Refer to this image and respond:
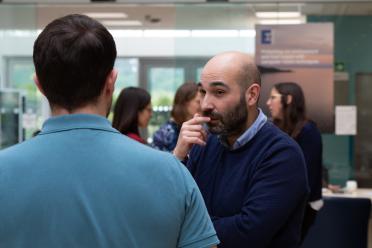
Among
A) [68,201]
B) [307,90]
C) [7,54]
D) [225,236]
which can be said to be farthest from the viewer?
[7,54]

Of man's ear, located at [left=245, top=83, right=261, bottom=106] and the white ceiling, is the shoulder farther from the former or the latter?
the white ceiling

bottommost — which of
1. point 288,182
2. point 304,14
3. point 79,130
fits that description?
point 288,182

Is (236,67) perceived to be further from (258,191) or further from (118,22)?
(118,22)

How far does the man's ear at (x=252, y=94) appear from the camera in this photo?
2.26 meters

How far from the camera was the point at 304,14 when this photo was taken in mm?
6844

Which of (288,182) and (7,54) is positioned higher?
(7,54)

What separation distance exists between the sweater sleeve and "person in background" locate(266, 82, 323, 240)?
210cm

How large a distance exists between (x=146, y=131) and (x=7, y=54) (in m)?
2.08

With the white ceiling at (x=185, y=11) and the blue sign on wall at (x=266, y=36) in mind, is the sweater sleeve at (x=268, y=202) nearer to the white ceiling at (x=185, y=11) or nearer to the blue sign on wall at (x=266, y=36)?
the blue sign on wall at (x=266, y=36)

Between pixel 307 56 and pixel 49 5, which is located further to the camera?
pixel 49 5

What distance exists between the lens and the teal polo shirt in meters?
1.27

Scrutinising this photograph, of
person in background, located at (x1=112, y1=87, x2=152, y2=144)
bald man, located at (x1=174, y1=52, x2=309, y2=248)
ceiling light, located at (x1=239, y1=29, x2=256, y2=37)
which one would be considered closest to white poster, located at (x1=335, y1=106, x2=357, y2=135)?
ceiling light, located at (x1=239, y1=29, x2=256, y2=37)

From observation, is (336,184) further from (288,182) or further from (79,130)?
(79,130)

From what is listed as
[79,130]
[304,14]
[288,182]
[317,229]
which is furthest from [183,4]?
[79,130]
